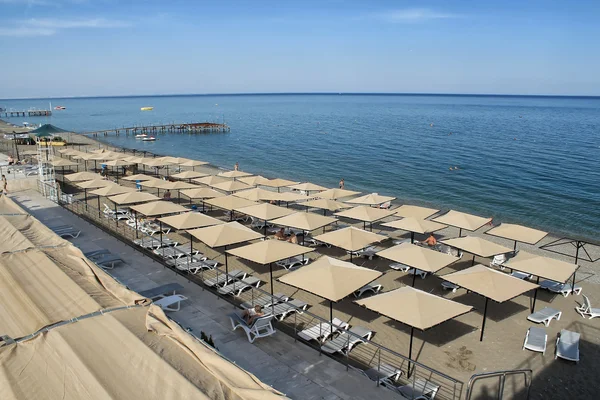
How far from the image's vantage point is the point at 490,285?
1161cm

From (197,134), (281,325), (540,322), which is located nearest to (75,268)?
(281,325)

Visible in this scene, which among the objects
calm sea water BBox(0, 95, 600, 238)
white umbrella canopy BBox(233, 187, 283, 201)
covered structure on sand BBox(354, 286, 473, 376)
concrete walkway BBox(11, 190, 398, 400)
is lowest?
calm sea water BBox(0, 95, 600, 238)

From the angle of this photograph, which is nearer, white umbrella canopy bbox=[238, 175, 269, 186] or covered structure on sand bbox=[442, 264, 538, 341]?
covered structure on sand bbox=[442, 264, 538, 341]

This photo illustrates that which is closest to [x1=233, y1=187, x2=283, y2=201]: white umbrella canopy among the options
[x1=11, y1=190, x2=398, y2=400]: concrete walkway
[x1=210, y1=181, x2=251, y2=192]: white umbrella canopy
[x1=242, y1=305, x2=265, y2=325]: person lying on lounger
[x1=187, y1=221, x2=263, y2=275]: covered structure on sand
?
[x1=210, y1=181, x2=251, y2=192]: white umbrella canopy

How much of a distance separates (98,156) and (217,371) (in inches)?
1373

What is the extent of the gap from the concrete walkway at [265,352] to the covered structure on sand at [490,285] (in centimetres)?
510

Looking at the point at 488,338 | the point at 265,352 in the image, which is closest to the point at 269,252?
the point at 265,352

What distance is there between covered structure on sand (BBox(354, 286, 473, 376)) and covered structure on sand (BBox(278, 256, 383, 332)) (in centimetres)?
63

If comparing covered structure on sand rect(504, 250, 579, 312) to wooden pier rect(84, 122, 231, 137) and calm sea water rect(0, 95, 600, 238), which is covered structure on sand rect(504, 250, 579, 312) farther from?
wooden pier rect(84, 122, 231, 137)

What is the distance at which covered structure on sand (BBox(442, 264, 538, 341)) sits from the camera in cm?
1134

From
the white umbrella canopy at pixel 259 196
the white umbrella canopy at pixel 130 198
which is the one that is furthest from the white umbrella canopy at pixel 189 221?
the white umbrella canopy at pixel 259 196

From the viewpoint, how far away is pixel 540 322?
42.4 ft

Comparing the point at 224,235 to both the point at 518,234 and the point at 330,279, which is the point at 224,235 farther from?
the point at 518,234

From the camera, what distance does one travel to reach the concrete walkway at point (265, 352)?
777cm
